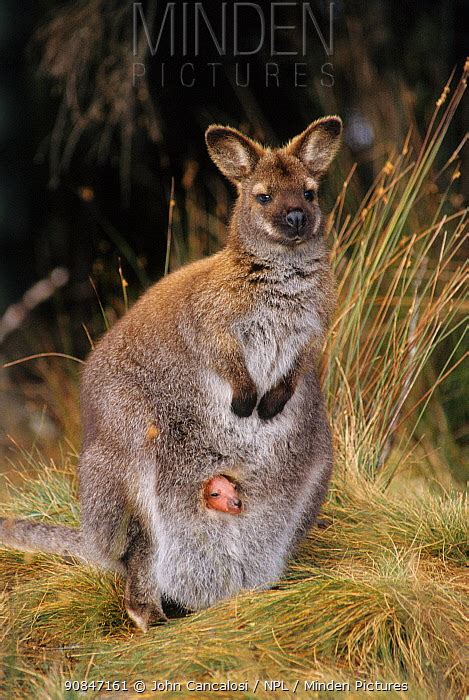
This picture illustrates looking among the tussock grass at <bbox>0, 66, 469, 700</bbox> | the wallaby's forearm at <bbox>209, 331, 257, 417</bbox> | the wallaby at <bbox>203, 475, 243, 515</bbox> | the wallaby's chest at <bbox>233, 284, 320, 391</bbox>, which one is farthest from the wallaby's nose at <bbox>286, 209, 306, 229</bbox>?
the tussock grass at <bbox>0, 66, 469, 700</bbox>

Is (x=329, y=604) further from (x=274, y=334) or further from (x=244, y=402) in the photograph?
(x=274, y=334)

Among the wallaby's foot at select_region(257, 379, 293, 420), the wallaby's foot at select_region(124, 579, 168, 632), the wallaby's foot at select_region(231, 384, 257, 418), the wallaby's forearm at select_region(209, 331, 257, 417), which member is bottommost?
the wallaby's foot at select_region(124, 579, 168, 632)

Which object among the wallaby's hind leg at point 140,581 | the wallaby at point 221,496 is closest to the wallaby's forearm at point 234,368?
the wallaby at point 221,496

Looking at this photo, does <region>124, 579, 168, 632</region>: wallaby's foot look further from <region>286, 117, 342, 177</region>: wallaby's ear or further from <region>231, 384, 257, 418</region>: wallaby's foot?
<region>286, 117, 342, 177</region>: wallaby's ear

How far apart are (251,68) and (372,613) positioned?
240 inches

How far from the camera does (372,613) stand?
3996 mm

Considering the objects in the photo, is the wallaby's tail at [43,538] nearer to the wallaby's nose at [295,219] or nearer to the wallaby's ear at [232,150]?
the wallaby's nose at [295,219]

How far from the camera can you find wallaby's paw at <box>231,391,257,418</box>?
4445mm

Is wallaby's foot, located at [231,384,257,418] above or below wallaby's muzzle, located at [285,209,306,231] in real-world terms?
below

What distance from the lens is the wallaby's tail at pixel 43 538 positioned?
4.77m

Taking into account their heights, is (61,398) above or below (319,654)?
below

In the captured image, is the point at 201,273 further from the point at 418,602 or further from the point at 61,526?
the point at 418,602

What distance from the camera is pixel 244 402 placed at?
4.45 m

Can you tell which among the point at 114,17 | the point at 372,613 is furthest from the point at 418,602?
the point at 114,17
